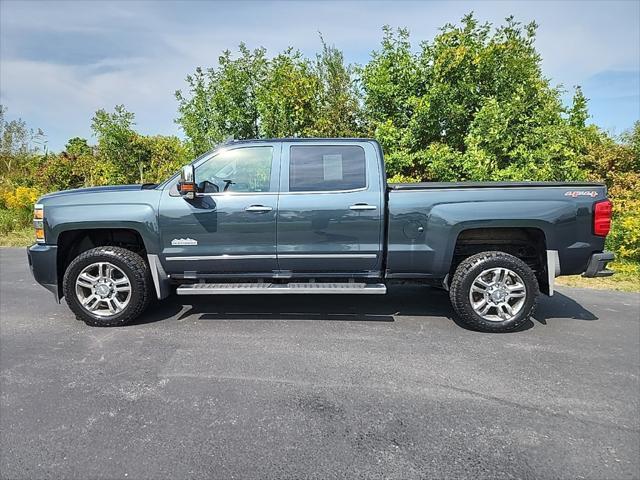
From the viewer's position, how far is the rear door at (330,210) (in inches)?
174

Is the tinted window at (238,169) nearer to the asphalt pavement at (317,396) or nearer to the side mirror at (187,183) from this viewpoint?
the side mirror at (187,183)

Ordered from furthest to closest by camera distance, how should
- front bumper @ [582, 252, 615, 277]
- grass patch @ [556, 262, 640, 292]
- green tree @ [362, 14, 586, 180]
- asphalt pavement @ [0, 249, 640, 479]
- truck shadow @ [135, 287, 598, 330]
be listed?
green tree @ [362, 14, 586, 180] → grass patch @ [556, 262, 640, 292] → truck shadow @ [135, 287, 598, 330] → front bumper @ [582, 252, 615, 277] → asphalt pavement @ [0, 249, 640, 479]

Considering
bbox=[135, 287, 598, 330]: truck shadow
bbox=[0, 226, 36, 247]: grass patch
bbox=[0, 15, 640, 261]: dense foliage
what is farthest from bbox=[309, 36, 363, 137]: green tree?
bbox=[0, 226, 36, 247]: grass patch

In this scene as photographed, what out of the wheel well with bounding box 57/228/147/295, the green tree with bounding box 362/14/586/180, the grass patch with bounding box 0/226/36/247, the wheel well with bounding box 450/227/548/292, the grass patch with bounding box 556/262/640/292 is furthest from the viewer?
the grass patch with bounding box 0/226/36/247

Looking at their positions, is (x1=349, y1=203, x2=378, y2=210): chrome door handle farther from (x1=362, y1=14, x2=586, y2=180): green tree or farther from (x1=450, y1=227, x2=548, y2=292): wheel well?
(x1=362, y1=14, x2=586, y2=180): green tree

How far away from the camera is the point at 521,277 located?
4.35 metres

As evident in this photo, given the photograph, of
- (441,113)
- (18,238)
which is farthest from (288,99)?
(18,238)

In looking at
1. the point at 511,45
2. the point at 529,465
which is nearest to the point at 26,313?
the point at 529,465

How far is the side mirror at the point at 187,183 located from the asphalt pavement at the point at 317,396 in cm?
139

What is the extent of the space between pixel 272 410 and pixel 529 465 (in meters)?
1.60

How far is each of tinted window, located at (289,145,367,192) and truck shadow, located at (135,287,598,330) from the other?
1460 millimetres

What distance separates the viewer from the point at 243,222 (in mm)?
4438

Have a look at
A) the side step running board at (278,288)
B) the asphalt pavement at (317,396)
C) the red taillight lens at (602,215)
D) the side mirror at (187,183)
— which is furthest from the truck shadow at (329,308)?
the side mirror at (187,183)

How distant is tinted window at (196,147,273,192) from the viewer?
455cm
